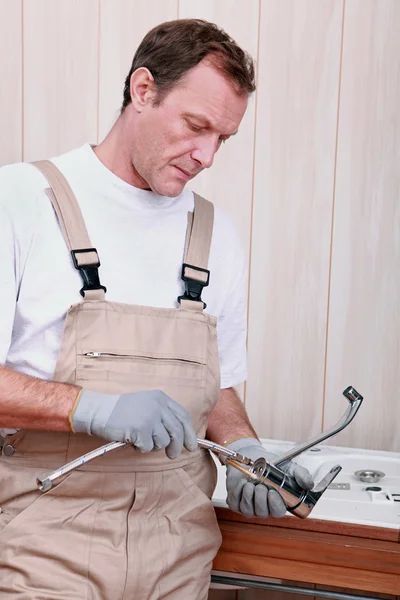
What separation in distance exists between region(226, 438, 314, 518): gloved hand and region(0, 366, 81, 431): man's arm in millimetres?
345

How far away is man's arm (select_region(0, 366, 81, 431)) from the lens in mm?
1110

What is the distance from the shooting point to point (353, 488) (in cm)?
158

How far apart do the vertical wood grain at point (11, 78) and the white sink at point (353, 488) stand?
0.99m

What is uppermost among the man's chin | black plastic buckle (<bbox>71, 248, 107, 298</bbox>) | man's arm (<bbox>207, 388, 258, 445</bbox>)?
the man's chin

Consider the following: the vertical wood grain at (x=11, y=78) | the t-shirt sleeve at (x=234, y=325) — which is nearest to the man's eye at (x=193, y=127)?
the t-shirt sleeve at (x=234, y=325)

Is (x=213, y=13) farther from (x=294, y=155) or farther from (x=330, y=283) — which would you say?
(x=330, y=283)

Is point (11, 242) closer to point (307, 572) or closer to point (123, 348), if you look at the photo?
point (123, 348)

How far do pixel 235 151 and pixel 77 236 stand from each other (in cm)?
79

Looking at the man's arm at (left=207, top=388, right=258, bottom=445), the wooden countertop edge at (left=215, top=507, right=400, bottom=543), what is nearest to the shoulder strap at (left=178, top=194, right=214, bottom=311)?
the man's arm at (left=207, top=388, right=258, bottom=445)

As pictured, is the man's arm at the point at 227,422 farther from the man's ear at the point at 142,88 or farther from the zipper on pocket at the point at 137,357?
the man's ear at the point at 142,88

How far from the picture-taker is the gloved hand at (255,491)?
127cm

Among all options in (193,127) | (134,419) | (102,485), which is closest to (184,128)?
(193,127)

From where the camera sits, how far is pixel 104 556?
118 centimetres

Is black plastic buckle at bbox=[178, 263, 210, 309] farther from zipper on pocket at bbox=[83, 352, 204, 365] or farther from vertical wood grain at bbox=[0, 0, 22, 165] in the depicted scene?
vertical wood grain at bbox=[0, 0, 22, 165]
